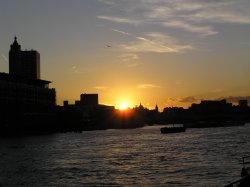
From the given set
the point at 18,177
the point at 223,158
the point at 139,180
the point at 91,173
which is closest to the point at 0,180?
the point at 18,177

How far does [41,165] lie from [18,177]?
18.7 m

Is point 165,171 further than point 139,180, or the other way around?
point 165,171

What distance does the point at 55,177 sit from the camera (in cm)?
7275

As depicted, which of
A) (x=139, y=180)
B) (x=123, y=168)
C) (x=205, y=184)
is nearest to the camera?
(x=205, y=184)

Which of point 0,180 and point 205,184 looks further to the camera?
point 0,180

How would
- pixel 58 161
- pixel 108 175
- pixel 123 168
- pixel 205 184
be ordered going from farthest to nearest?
pixel 58 161 < pixel 123 168 < pixel 108 175 < pixel 205 184

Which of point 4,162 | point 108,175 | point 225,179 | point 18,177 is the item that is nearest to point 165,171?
point 108,175

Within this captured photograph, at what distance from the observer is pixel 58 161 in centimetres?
9956

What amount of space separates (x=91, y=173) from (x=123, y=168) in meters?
7.68

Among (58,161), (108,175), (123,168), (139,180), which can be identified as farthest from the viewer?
(58,161)

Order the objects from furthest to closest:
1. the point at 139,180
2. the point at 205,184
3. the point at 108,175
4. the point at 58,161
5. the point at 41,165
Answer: the point at 58,161 → the point at 41,165 → the point at 108,175 → the point at 139,180 → the point at 205,184

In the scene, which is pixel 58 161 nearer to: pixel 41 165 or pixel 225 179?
pixel 41 165

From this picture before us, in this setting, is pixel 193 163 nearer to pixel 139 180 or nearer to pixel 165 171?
pixel 165 171

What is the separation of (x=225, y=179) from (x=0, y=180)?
29.5 m
